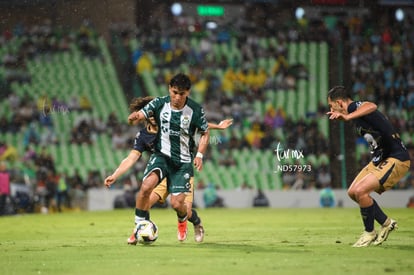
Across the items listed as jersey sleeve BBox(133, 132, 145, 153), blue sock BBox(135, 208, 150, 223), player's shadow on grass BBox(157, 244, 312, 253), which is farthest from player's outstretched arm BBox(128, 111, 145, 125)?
player's shadow on grass BBox(157, 244, 312, 253)

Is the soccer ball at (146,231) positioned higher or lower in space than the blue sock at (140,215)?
lower

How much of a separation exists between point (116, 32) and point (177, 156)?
2238 cm

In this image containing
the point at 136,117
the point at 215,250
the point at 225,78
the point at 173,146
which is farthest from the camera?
the point at 225,78

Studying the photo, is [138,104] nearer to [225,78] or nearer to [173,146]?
[173,146]

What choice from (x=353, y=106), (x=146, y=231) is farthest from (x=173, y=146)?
(x=353, y=106)

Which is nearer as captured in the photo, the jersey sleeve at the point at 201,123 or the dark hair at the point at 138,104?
the jersey sleeve at the point at 201,123

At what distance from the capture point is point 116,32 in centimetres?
3456

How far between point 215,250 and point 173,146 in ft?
5.61

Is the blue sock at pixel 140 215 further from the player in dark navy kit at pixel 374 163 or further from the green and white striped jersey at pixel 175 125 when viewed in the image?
the player in dark navy kit at pixel 374 163

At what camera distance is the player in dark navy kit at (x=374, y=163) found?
1212cm

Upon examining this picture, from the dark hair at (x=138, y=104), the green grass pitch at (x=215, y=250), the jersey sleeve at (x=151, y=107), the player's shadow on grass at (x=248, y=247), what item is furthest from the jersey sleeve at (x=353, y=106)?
Result: the dark hair at (x=138, y=104)

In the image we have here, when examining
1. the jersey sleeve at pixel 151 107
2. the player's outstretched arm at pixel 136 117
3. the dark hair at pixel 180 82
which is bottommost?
the player's outstretched arm at pixel 136 117

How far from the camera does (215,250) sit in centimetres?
1198

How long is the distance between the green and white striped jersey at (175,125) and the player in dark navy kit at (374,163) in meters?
1.92
